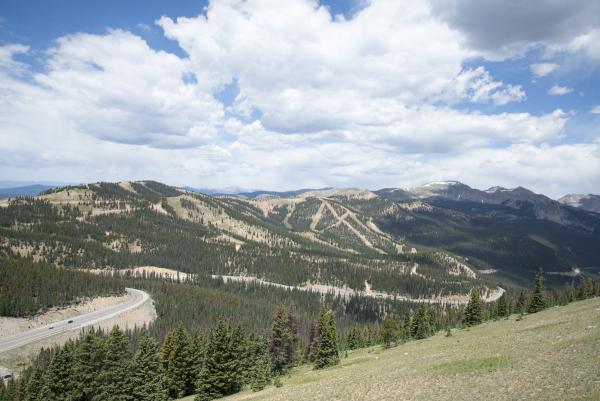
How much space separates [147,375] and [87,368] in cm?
1145

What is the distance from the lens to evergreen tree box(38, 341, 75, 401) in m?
62.9

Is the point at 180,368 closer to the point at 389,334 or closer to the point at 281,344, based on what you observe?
the point at 281,344

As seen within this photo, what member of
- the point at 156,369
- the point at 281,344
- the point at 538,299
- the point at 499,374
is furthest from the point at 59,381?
the point at 538,299

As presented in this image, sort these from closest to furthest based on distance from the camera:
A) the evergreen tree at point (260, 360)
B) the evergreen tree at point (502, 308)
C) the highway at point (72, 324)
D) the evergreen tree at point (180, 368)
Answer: the evergreen tree at point (260, 360)
the evergreen tree at point (180, 368)
the evergreen tree at point (502, 308)
the highway at point (72, 324)

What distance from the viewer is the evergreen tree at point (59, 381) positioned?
206 feet

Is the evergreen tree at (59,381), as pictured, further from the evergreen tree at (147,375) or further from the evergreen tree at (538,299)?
the evergreen tree at (538,299)

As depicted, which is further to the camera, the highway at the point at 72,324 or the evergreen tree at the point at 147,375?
the highway at the point at 72,324

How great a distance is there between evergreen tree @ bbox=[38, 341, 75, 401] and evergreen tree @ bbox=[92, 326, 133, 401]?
514 cm

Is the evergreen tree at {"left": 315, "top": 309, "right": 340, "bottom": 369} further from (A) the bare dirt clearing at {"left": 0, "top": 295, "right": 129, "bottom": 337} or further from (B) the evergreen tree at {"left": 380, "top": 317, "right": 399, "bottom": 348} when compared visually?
(A) the bare dirt clearing at {"left": 0, "top": 295, "right": 129, "bottom": 337}

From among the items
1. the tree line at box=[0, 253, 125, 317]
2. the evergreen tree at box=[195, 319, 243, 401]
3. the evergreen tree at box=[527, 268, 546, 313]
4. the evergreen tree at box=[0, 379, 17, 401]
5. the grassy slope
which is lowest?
the evergreen tree at box=[0, 379, 17, 401]

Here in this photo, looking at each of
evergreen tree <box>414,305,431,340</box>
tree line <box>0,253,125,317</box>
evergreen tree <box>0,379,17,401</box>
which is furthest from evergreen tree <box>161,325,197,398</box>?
→ tree line <box>0,253,125,317</box>

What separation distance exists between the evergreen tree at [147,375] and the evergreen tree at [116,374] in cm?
108

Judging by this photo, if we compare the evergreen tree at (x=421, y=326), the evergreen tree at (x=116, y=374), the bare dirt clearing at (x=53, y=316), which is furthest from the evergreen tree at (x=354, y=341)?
the bare dirt clearing at (x=53, y=316)

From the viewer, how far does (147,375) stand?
2512 inches
